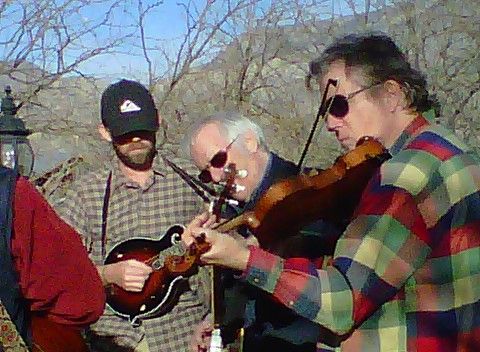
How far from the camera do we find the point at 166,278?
10.4ft

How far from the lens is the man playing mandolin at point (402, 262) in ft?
7.15

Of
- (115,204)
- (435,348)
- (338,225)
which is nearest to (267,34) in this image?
(115,204)

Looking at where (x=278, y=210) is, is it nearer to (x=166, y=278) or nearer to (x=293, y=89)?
(x=166, y=278)

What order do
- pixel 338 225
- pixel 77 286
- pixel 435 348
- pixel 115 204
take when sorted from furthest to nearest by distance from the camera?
pixel 115 204 < pixel 338 225 < pixel 77 286 < pixel 435 348

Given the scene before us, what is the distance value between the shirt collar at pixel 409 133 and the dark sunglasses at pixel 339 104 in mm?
136

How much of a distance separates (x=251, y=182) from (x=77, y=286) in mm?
837

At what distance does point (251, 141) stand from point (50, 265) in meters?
1.05

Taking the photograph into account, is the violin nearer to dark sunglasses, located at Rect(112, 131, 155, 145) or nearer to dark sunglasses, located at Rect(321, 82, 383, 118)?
dark sunglasses, located at Rect(321, 82, 383, 118)

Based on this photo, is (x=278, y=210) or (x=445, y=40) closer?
(x=278, y=210)

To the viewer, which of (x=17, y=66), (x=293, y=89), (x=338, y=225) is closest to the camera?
(x=338, y=225)

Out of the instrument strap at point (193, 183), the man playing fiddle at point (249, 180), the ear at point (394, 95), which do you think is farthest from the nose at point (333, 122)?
the instrument strap at point (193, 183)

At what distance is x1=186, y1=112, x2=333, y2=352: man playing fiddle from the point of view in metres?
3.04

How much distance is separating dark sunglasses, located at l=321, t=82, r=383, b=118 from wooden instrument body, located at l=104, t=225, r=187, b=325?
926mm

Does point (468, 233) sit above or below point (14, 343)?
above
